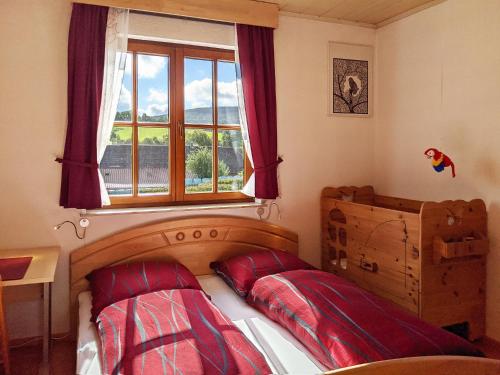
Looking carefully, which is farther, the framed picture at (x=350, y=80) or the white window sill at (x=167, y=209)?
the framed picture at (x=350, y=80)

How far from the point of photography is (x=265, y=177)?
295 centimetres

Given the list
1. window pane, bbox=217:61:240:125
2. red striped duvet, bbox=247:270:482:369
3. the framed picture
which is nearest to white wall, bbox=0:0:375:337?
window pane, bbox=217:61:240:125

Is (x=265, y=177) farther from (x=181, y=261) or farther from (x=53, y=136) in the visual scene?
(x=53, y=136)

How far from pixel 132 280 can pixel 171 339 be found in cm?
74

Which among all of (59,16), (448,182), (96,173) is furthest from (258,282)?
(59,16)

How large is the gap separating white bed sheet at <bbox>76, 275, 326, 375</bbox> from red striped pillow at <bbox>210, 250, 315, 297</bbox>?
0.29 feet

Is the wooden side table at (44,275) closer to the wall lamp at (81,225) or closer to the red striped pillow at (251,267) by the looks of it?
the wall lamp at (81,225)

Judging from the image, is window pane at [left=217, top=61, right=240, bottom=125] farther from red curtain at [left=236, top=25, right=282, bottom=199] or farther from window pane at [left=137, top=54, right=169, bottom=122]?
window pane at [left=137, top=54, right=169, bottom=122]

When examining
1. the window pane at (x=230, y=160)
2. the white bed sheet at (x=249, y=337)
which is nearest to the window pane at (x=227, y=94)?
the window pane at (x=230, y=160)

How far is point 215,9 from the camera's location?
2.77 m

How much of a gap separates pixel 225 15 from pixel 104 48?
0.88m

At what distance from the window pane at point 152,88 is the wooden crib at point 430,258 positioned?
1.61m

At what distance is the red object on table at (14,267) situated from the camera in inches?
78.2

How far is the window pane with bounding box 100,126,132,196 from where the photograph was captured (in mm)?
2750
